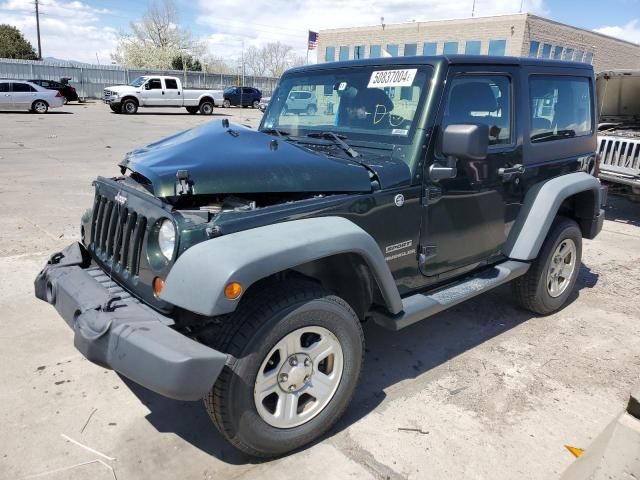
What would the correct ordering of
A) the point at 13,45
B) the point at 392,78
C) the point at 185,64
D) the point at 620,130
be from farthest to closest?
the point at 185,64
the point at 13,45
the point at 620,130
the point at 392,78

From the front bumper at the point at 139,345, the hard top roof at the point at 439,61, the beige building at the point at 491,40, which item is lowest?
the front bumper at the point at 139,345

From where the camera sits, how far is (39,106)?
24.3 m

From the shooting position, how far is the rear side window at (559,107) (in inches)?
159

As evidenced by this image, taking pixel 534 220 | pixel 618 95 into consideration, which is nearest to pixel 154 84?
pixel 618 95

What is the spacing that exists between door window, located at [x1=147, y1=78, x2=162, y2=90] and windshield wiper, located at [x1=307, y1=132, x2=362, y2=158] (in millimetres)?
26192

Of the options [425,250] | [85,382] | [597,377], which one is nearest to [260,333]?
[425,250]

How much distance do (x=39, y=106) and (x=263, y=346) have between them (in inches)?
1030

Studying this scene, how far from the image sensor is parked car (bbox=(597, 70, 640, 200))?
7.88 m

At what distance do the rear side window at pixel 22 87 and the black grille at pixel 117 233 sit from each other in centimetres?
2487

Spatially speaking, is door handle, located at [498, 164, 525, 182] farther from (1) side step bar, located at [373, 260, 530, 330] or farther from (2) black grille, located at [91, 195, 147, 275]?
(2) black grille, located at [91, 195, 147, 275]

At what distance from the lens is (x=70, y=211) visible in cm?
719

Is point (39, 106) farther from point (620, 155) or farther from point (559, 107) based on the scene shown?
point (559, 107)

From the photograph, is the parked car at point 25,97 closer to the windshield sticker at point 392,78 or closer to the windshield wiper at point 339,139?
the windshield wiper at point 339,139

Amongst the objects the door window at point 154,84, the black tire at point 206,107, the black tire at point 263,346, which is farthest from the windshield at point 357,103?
the black tire at point 206,107
